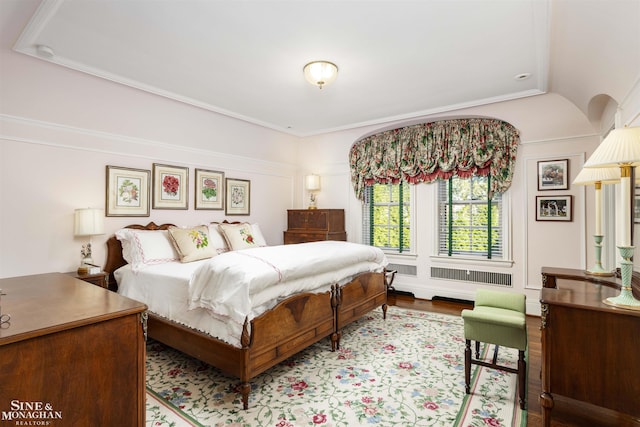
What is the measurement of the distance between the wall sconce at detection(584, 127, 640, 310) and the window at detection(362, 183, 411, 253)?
11.5ft

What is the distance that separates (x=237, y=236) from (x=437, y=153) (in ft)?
10.6

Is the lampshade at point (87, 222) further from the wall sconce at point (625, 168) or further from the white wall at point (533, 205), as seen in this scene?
the white wall at point (533, 205)

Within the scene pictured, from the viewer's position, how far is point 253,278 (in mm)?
2250

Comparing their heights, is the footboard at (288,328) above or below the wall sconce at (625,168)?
below

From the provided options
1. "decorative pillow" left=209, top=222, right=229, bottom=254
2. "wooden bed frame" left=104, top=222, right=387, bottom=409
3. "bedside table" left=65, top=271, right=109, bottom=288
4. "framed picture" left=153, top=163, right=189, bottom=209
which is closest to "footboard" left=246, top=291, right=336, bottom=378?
"wooden bed frame" left=104, top=222, right=387, bottom=409

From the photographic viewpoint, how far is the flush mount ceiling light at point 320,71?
319 centimetres

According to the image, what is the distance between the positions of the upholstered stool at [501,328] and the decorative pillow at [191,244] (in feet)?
9.36

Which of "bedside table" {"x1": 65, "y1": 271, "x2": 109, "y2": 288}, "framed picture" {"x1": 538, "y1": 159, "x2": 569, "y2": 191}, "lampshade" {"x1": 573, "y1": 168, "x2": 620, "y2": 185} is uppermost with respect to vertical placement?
"framed picture" {"x1": 538, "y1": 159, "x2": 569, "y2": 191}

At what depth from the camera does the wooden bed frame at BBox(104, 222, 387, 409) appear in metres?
2.22

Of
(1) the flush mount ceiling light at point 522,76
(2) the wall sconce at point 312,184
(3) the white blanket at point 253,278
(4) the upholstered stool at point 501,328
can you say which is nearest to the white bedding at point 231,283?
(3) the white blanket at point 253,278

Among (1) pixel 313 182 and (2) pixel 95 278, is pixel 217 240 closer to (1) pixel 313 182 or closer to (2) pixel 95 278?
(2) pixel 95 278

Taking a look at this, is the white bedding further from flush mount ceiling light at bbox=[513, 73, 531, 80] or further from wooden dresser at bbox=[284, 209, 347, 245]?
flush mount ceiling light at bbox=[513, 73, 531, 80]

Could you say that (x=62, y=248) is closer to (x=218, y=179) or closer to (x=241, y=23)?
(x=218, y=179)

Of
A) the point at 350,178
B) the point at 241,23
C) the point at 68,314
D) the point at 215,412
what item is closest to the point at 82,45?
the point at 241,23
